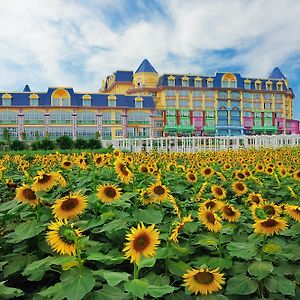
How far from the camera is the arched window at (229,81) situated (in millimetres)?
46688

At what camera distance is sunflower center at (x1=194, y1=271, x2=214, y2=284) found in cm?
113

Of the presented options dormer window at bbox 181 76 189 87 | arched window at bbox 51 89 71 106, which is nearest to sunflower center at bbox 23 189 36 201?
arched window at bbox 51 89 71 106

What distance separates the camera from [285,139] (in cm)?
1234

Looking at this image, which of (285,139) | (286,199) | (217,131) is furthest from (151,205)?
(217,131)

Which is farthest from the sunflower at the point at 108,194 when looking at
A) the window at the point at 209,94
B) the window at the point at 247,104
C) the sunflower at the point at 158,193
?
the window at the point at 247,104

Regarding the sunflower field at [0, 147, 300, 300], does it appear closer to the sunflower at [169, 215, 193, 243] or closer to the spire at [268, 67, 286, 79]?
the sunflower at [169, 215, 193, 243]

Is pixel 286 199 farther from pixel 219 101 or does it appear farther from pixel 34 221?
pixel 219 101

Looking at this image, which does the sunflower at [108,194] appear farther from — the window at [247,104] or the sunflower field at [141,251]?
the window at [247,104]

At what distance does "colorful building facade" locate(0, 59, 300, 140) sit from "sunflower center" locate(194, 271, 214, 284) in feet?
111

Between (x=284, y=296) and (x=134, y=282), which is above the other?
(x=134, y=282)

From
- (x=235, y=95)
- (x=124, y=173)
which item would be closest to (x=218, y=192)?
(x=124, y=173)

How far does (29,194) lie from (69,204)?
11.3 inches

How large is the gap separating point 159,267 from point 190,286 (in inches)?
11.8

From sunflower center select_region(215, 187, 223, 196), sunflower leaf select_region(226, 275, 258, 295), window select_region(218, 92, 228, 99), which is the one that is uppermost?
window select_region(218, 92, 228, 99)
